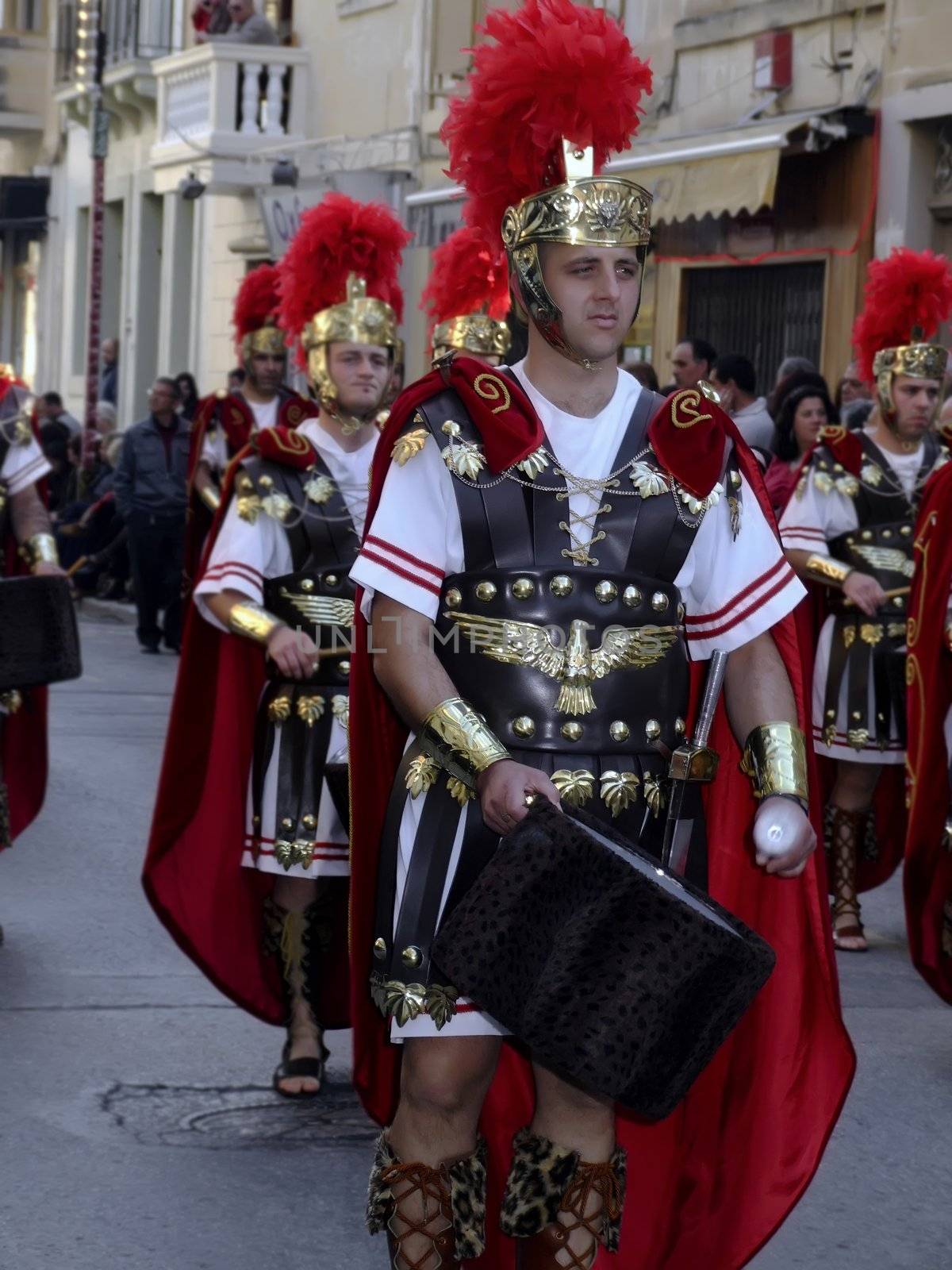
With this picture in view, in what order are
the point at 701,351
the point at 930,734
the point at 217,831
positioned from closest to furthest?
1. the point at 217,831
2. the point at 930,734
3. the point at 701,351

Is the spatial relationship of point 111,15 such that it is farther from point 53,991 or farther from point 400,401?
point 400,401

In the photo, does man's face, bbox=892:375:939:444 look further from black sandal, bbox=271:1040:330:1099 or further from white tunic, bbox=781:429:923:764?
black sandal, bbox=271:1040:330:1099

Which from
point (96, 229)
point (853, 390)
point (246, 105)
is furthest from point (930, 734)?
point (96, 229)

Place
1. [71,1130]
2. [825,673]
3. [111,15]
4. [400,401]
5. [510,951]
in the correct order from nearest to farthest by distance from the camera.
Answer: [510,951] → [400,401] → [71,1130] → [825,673] → [111,15]

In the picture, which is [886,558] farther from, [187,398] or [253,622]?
[187,398]

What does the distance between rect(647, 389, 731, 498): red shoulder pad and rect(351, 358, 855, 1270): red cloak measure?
0.06 feet

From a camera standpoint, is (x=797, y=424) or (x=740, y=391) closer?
(x=797, y=424)

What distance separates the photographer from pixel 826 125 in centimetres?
1448

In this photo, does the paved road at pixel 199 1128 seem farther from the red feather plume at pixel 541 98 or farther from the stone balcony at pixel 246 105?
the stone balcony at pixel 246 105

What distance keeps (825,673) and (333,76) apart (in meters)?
18.0

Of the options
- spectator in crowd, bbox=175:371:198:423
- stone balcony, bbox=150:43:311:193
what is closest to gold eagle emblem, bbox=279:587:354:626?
spectator in crowd, bbox=175:371:198:423

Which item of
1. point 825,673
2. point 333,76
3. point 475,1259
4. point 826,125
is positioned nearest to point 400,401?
point 475,1259

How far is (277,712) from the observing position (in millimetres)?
5812

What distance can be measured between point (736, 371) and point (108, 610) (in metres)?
8.87
